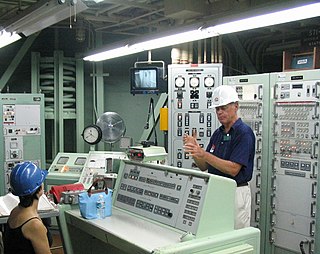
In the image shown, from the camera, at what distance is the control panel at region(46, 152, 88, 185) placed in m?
5.00

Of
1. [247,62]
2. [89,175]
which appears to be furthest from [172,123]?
[247,62]

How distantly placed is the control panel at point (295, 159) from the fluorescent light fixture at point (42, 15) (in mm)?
2246

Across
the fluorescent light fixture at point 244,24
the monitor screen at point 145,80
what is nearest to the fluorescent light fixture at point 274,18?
the fluorescent light fixture at point 244,24

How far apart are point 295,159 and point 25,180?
2.69 meters

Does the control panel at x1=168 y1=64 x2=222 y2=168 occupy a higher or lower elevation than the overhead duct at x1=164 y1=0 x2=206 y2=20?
lower

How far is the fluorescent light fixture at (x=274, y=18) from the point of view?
8.86 feet

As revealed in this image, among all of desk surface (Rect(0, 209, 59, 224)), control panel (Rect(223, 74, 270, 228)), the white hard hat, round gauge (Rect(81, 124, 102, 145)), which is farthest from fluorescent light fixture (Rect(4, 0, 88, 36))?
control panel (Rect(223, 74, 270, 228))

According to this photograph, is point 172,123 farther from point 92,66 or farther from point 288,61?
point 92,66

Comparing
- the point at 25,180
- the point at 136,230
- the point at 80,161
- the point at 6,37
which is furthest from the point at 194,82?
the point at 25,180

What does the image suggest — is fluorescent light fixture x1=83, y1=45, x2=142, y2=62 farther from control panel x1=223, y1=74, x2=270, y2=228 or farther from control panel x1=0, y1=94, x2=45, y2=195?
control panel x1=223, y1=74, x2=270, y2=228

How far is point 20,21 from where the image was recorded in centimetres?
324

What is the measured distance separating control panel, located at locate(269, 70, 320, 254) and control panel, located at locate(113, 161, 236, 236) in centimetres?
179

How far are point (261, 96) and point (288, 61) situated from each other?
0.57 meters

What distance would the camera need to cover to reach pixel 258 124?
4254 millimetres
